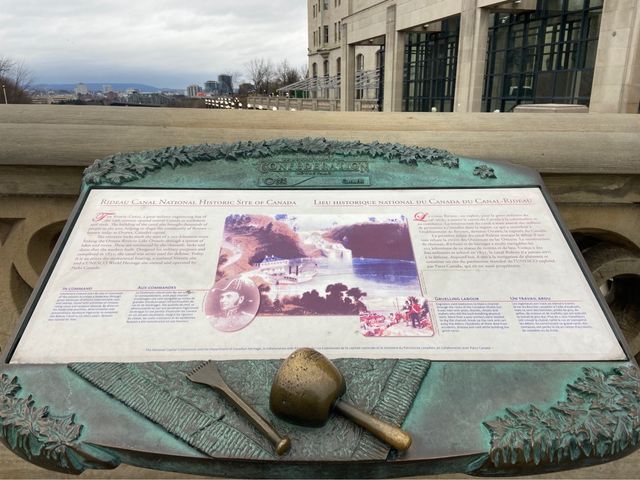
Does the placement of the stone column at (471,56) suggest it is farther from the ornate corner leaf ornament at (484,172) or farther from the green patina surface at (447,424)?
the green patina surface at (447,424)

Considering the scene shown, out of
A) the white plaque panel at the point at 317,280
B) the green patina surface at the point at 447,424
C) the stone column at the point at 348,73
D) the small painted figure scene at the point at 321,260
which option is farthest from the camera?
the stone column at the point at 348,73

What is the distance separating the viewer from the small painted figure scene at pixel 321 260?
5.42 feet

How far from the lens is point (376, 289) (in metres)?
1.69

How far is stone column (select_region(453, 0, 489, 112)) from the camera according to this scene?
13.5 meters

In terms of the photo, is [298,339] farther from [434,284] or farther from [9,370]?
[9,370]

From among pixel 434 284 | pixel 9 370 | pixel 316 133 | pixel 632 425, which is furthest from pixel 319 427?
pixel 316 133

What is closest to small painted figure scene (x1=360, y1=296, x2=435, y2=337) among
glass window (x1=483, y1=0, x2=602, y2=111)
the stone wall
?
the stone wall

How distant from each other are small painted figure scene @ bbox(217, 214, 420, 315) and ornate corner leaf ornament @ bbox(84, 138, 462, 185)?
0.45 metres

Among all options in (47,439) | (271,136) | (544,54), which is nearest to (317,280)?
(47,439)

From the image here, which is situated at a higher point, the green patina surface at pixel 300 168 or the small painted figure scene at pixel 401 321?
the green patina surface at pixel 300 168

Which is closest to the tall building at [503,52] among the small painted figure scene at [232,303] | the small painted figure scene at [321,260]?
the small painted figure scene at [321,260]

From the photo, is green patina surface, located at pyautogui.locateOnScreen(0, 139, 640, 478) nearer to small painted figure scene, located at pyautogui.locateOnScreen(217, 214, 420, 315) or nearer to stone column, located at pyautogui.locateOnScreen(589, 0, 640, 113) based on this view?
small painted figure scene, located at pyautogui.locateOnScreen(217, 214, 420, 315)

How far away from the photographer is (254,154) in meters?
2.25

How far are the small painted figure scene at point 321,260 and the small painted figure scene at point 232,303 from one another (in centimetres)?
3
